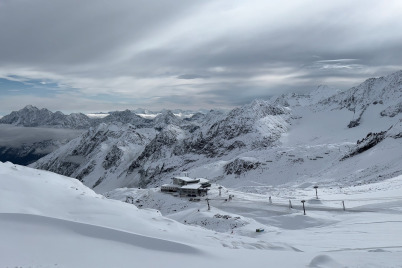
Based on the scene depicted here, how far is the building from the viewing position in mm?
59803

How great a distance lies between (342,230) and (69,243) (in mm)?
21656

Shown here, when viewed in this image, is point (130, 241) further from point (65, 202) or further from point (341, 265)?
point (341, 265)

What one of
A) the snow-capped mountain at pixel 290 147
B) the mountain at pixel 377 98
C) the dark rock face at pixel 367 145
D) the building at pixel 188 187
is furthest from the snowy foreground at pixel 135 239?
the mountain at pixel 377 98

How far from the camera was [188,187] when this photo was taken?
199ft

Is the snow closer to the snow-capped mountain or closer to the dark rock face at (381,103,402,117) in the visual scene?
the snow-capped mountain

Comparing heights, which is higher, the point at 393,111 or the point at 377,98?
the point at 377,98

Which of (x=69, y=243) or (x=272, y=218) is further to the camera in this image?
(x=272, y=218)

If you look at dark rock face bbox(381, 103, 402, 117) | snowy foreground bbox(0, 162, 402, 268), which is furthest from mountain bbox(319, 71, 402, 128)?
snowy foreground bbox(0, 162, 402, 268)

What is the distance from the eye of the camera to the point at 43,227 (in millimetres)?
14508

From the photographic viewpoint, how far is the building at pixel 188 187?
196 feet

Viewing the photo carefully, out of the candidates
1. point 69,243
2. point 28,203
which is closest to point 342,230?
point 69,243

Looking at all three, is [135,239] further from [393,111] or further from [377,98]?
[377,98]

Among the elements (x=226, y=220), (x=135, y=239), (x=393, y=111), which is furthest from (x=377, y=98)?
(x=135, y=239)

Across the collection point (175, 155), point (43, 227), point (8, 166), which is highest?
point (8, 166)
